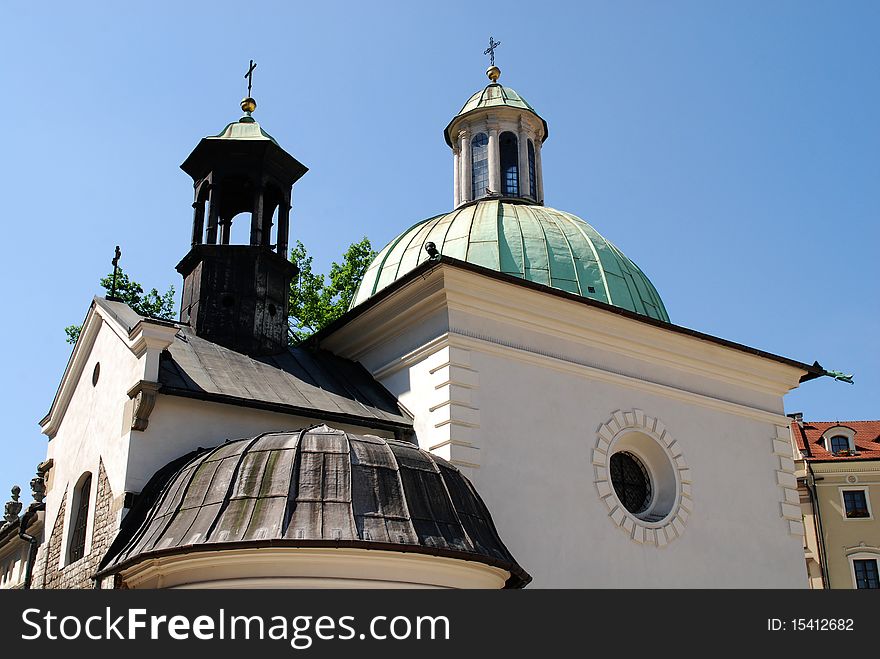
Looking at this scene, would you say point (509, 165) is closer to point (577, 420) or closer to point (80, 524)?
point (577, 420)

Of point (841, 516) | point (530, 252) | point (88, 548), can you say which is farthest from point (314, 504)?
point (841, 516)

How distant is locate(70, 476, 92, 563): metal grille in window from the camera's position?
12570 mm

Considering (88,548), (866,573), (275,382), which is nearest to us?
(88,548)

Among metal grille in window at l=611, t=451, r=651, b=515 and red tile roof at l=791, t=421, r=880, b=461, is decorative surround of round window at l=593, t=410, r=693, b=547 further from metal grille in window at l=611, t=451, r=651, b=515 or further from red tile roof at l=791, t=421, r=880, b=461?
red tile roof at l=791, t=421, r=880, b=461

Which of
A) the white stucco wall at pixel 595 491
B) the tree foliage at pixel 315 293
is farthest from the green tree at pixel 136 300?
the white stucco wall at pixel 595 491

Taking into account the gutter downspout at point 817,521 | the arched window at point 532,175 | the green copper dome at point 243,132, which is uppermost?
the arched window at point 532,175

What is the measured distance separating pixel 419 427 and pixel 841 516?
74.3 feet

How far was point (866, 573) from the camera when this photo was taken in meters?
30.8

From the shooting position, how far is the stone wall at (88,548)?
11.3 metres

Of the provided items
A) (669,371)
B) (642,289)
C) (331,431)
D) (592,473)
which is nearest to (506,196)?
(642,289)

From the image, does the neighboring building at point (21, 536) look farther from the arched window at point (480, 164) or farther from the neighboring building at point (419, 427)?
the arched window at point (480, 164)

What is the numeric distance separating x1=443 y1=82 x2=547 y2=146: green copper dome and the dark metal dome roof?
36.0ft

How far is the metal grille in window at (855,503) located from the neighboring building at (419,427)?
16455 mm

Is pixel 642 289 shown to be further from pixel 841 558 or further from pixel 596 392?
pixel 841 558
